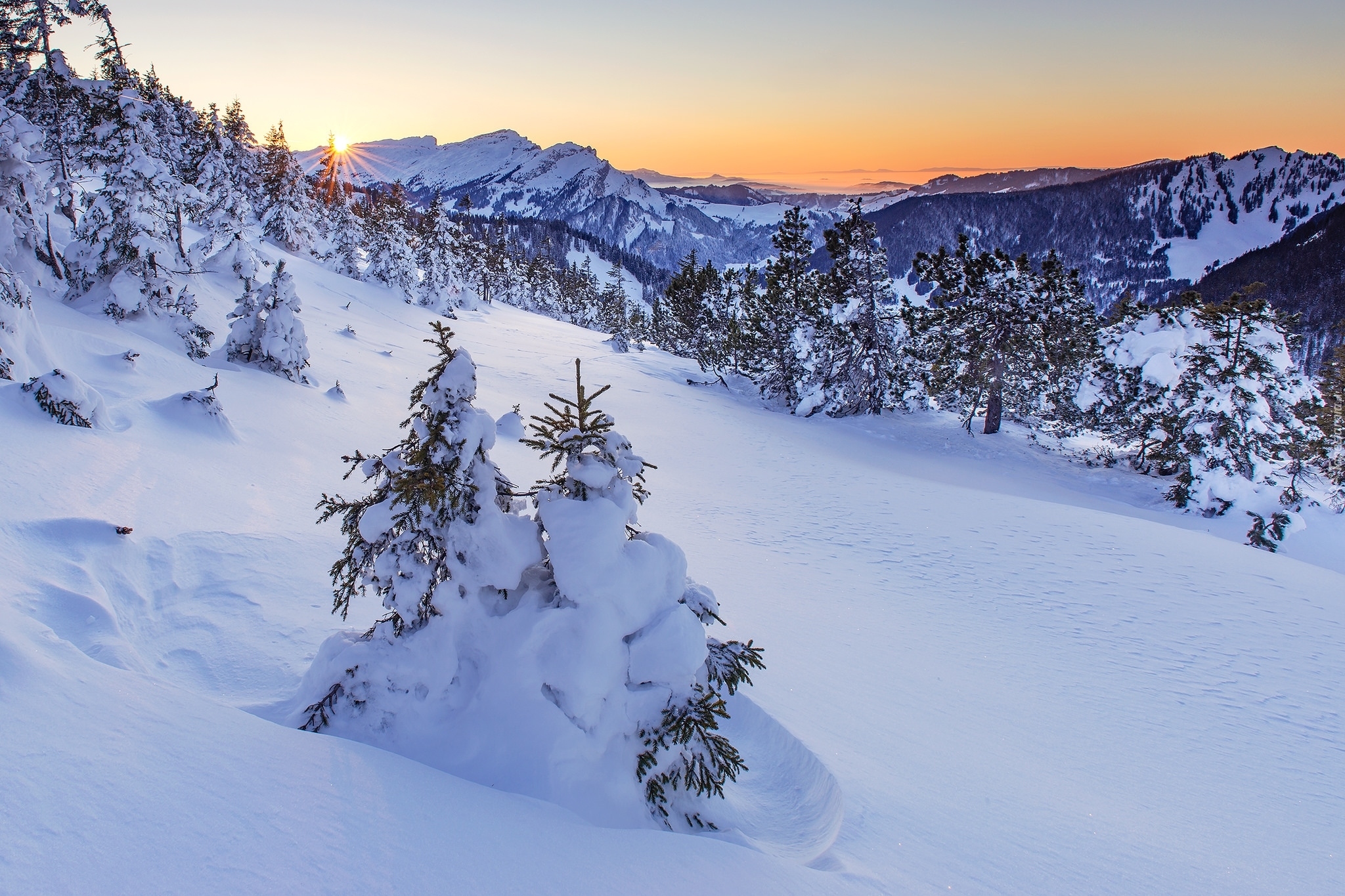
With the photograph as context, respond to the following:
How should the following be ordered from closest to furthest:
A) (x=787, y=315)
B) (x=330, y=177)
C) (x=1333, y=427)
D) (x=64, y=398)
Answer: (x=64, y=398) → (x=1333, y=427) → (x=787, y=315) → (x=330, y=177)

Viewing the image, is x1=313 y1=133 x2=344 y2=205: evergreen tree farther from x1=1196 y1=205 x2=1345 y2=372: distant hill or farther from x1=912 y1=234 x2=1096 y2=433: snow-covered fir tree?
x1=1196 y1=205 x2=1345 y2=372: distant hill

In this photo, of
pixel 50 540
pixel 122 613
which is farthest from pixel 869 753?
pixel 50 540

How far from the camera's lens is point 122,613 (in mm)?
4203

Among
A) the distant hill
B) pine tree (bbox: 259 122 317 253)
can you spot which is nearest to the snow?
pine tree (bbox: 259 122 317 253)

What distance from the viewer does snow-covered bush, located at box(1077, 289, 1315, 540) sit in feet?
57.4

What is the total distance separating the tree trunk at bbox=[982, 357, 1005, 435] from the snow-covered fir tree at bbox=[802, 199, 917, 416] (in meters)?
3.88

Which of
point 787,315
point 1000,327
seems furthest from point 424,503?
point 787,315

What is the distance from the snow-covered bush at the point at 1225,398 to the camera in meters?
17.5

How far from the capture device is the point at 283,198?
43.4 meters

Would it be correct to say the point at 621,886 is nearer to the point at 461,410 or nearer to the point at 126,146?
the point at 461,410

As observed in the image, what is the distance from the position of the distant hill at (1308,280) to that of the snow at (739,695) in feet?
400

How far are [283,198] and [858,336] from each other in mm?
43071

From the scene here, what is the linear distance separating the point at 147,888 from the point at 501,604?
1998 millimetres

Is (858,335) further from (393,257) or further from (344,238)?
(344,238)
